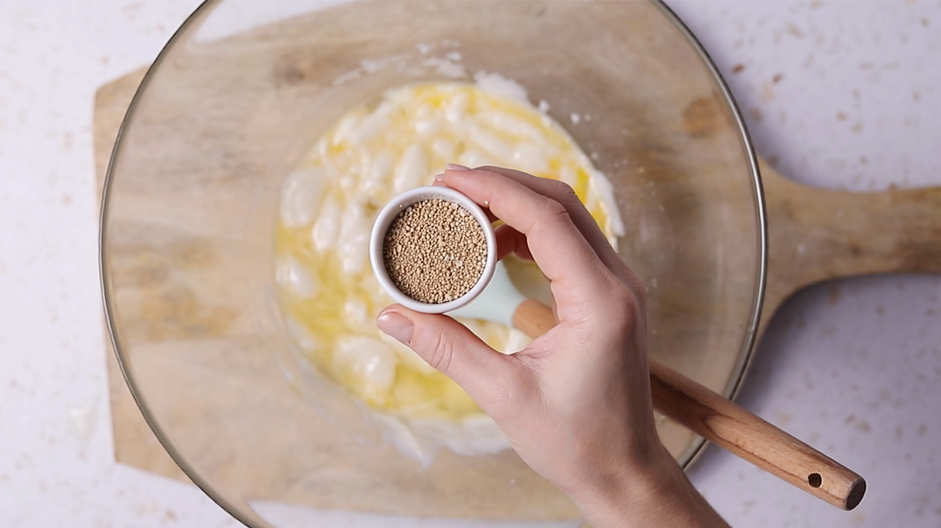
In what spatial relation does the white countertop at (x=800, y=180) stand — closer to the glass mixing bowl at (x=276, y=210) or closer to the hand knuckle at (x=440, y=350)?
the glass mixing bowl at (x=276, y=210)

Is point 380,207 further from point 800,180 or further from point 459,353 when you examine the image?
point 800,180

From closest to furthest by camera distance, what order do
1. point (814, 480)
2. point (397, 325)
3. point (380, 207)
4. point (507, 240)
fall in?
point (814, 480)
point (397, 325)
point (507, 240)
point (380, 207)

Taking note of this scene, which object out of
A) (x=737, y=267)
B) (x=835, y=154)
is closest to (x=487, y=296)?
(x=737, y=267)

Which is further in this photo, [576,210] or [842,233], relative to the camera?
[842,233]

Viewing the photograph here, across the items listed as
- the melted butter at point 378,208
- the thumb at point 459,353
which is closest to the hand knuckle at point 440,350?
the thumb at point 459,353

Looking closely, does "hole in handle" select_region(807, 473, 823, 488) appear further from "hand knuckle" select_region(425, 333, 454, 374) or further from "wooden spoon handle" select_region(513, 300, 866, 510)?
"hand knuckle" select_region(425, 333, 454, 374)

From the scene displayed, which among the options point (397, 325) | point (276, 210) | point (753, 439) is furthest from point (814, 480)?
point (276, 210)
